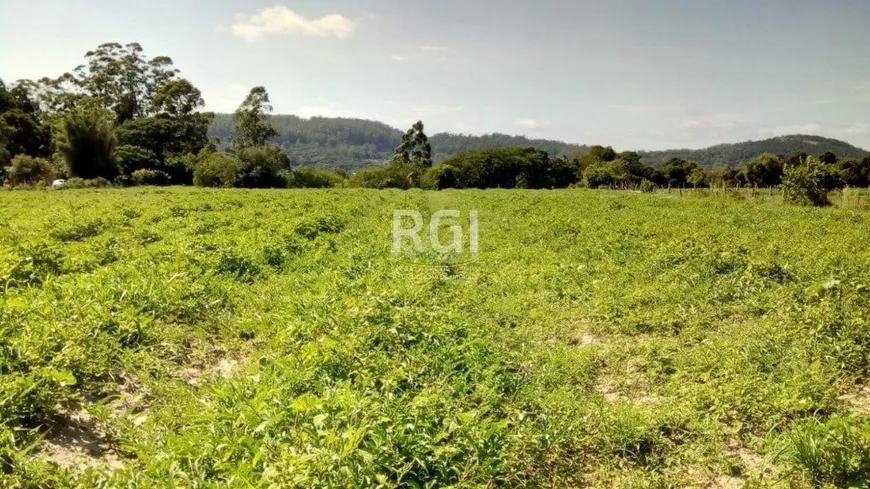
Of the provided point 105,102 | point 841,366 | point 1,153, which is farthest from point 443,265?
point 105,102

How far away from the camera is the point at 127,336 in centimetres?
595

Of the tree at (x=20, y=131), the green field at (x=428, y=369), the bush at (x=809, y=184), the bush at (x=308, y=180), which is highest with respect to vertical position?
the tree at (x=20, y=131)

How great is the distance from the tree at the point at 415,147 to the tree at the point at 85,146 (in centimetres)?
4533

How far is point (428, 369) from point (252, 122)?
69.9 meters

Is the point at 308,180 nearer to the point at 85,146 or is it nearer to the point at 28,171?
the point at 85,146

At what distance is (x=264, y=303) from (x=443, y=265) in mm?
4493

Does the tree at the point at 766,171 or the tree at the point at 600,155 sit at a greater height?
the tree at the point at 600,155

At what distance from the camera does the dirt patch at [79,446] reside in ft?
13.1

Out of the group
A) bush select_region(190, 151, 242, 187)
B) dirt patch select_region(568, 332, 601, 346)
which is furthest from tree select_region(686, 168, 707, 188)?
dirt patch select_region(568, 332, 601, 346)

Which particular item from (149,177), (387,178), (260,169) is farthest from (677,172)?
(149,177)

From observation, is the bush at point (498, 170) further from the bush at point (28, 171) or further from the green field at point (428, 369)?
the green field at point (428, 369)

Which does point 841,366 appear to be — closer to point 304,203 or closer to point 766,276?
point 766,276

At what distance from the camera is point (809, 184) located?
27.0m

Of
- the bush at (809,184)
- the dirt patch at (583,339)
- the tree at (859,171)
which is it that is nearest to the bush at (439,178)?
the bush at (809,184)
